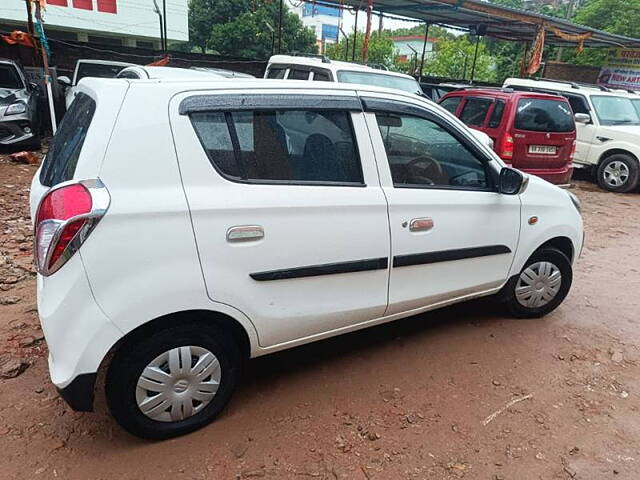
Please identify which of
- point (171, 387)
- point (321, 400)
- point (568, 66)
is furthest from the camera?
point (568, 66)

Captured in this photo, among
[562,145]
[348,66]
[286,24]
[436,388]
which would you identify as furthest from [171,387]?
Answer: [286,24]

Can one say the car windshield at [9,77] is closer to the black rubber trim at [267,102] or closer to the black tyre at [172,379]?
the black rubber trim at [267,102]

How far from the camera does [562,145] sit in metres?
7.58

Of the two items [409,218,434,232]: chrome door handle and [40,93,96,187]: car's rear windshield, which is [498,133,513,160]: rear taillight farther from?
[40,93,96,187]: car's rear windshield

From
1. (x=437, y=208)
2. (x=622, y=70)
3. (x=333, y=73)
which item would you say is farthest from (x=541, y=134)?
(x=622, y=70)

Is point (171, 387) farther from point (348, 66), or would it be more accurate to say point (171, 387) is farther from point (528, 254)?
point (348, 66)

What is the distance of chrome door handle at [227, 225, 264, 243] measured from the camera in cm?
220

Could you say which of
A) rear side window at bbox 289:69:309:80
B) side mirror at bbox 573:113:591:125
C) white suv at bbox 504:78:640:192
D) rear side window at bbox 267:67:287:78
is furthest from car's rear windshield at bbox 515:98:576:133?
rear side window at bbox 267:67:287:78

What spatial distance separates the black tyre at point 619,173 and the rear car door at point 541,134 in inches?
78.8

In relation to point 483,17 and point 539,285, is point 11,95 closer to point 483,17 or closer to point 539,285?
point 539,285

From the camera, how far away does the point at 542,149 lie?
7.46m

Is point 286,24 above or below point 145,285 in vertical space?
above

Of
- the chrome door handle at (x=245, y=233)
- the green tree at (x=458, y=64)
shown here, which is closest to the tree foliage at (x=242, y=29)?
the green tree at (x=458, y=64)

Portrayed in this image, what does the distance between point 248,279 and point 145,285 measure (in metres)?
0.47
